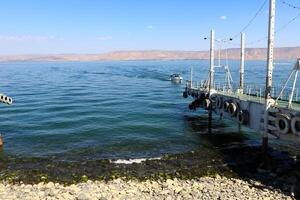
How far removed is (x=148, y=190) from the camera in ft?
72.5

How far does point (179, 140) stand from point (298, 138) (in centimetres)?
1303

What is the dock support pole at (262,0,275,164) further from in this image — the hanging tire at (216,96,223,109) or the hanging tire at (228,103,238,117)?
the hanging tire at (216,96,223,109)

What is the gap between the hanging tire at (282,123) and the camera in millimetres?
25703

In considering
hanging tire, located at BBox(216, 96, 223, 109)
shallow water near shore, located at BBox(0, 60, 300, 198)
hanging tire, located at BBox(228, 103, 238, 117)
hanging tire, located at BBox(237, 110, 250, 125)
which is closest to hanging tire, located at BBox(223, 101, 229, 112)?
hanging tire, located at BBox(228, 103, 238, 117)

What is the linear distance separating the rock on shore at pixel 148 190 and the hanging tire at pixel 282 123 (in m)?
5.25

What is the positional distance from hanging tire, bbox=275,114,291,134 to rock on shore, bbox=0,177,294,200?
525cm

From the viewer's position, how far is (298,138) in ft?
83.1

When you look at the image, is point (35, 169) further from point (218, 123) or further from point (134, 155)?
point (218, 123)

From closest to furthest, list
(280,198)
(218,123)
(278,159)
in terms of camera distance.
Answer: (280,198)
(278,159)
(218,123)

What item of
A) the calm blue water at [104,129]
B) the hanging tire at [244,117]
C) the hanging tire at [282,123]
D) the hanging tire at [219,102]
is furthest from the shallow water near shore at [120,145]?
the hanging tire at [219,102]

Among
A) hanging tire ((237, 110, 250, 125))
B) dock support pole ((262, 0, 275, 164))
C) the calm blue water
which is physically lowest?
the calm blue water

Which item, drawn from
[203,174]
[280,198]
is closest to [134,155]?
[203,174]

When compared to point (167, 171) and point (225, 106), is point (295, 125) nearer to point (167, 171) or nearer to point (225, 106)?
point (167, 171)

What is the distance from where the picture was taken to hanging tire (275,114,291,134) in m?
25.7
